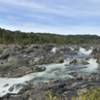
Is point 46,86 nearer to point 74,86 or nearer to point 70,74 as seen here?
point 74,86

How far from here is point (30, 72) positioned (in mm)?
26906

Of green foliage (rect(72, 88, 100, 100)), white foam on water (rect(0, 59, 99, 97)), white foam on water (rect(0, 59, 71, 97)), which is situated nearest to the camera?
green foliage (rect(72, 88, 100, 100))

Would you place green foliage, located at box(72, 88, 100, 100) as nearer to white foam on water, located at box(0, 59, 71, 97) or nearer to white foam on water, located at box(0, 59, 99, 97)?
white foam on water, located at box(0, 59, 71, 97)

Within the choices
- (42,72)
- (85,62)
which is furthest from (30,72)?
(85,62)

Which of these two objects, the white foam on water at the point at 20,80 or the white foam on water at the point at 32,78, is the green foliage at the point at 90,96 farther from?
the white foam on water at the point at 32,78

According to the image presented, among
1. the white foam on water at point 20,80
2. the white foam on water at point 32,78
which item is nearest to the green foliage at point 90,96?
the white foam on water at point 20,80

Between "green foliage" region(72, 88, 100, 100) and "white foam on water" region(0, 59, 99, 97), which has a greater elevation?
"green foliage" region(72, 88, 100, 100)

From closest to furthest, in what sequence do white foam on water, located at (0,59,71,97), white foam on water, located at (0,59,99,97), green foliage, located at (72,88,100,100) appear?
green foliage, located at (72,88,100,100), white foam on water, located at (0,59,71,97), white foam on water, located at (0,59,99,97)

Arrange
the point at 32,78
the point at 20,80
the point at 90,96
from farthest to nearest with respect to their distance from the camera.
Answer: the point at 20,80, the point at 32,78, the point at 90,96

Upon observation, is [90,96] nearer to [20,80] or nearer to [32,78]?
[32,78]

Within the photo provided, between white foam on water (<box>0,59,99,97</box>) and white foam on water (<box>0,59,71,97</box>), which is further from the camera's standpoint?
white foam on water (<box>0,59,99,97</box>)

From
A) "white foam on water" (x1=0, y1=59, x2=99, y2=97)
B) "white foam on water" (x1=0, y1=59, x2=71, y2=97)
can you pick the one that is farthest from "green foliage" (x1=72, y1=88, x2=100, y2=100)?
"white foam on water" (x1=0, y1=59, x2=99, y2=97)

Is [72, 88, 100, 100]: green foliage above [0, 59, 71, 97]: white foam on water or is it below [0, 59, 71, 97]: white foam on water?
above

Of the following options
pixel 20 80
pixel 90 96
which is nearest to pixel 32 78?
pixel 20 80
